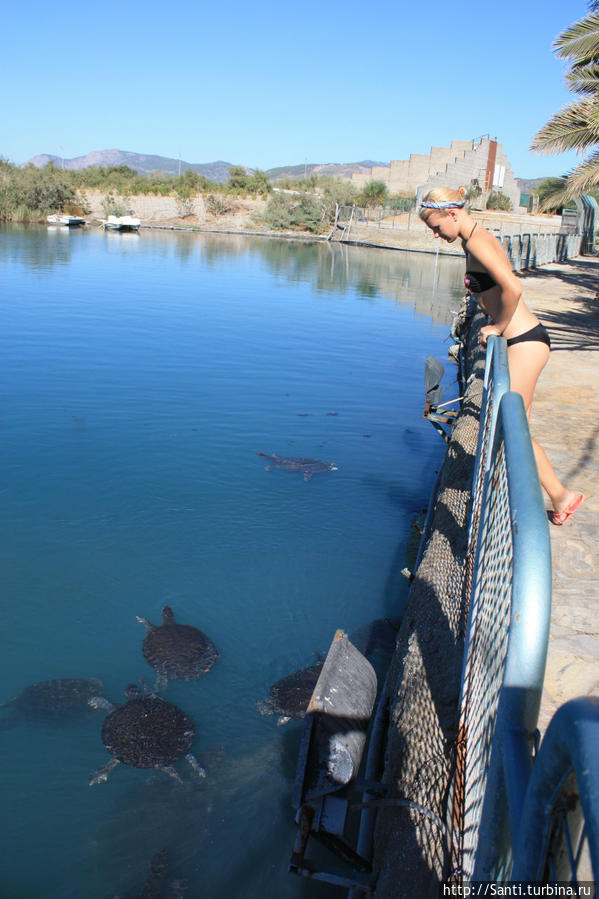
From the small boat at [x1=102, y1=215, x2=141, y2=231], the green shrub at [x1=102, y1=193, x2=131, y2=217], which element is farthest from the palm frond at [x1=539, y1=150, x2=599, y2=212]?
the green shrub at [x1=102, y1=193, x2=131, y2=217]

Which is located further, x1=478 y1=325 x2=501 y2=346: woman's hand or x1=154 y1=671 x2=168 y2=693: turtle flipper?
x1=154 y1=671 x2=168 y2=693: turtle flipper

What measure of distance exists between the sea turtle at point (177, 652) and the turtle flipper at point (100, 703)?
38 centimetres

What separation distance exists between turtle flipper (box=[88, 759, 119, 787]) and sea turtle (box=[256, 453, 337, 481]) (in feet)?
17.4

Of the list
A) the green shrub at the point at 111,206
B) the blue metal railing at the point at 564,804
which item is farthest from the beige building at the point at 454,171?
the blue metal railing at the point at 564,804

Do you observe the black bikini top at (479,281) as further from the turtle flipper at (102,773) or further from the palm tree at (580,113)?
the palm tree at (580,113)

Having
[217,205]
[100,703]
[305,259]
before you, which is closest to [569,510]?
[100,703]

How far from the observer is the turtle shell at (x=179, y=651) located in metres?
5.33

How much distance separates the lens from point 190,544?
7379mm

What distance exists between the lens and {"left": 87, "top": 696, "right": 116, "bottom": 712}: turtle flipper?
194 inches

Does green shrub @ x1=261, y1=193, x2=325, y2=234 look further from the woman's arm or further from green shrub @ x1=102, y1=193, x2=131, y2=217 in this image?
the woman's arm

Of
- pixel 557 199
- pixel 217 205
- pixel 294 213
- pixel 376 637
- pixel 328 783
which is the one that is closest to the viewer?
pixel 328 783

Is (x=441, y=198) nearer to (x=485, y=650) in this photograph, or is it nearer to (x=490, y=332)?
(x=490, y=332)

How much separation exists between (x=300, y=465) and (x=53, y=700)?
5.31 meters

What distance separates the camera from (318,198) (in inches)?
2667
